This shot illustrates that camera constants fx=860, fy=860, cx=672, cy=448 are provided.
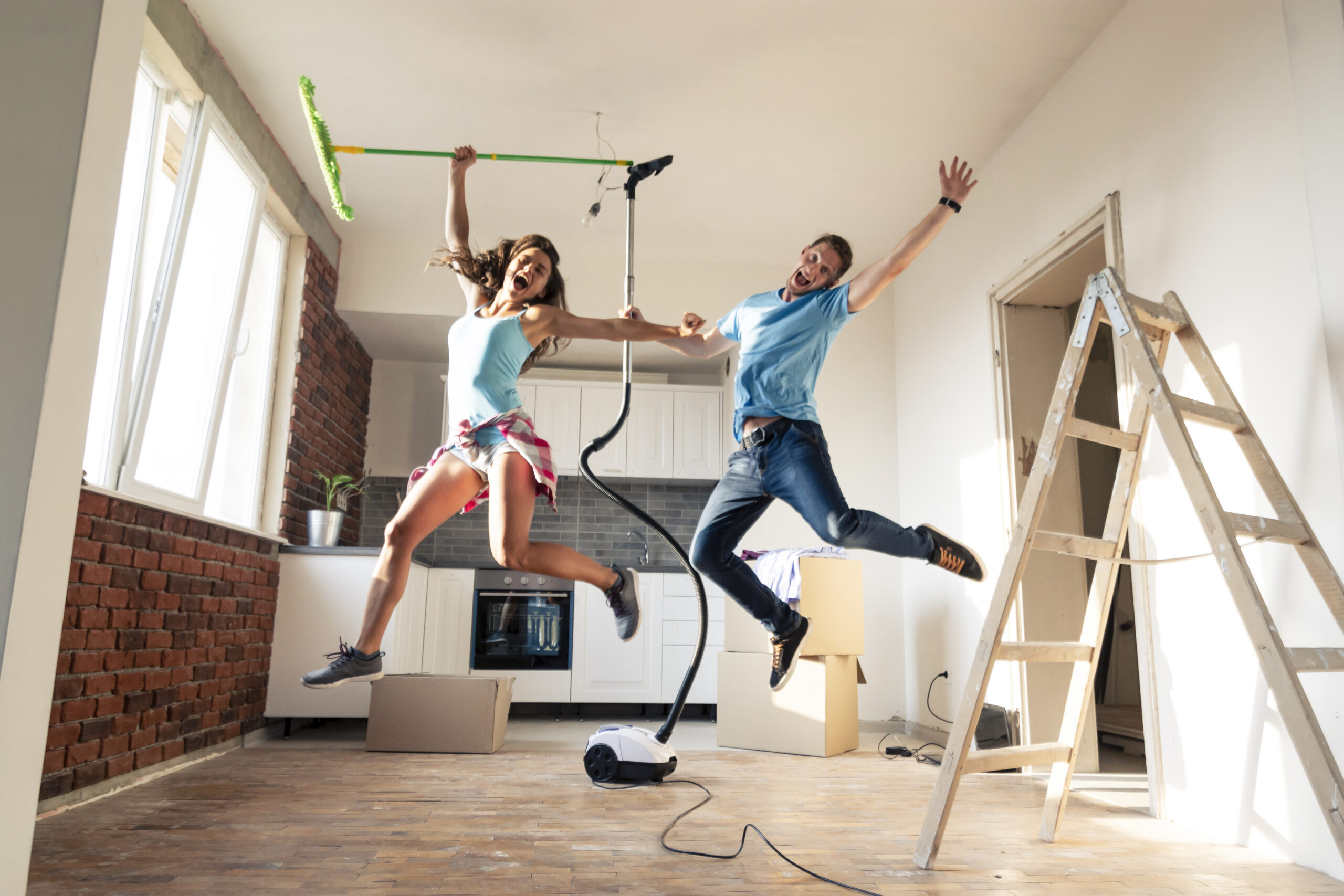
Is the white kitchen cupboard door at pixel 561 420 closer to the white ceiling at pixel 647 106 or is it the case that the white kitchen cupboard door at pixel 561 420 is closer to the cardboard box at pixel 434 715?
the white ceiling at pixel 647 106

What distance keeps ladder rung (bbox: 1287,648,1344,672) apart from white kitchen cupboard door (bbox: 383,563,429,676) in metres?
3.38

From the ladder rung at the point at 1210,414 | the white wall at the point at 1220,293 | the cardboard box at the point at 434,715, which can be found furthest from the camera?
the cardboard box at the point at 434,715

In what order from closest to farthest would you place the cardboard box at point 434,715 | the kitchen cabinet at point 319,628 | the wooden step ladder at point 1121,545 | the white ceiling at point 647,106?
the wooden step ladder at point 1121,545 < the white ceiling at point 647,106 < the cardboard box at point 434,715 < the kitchen cabinet at point 319,628

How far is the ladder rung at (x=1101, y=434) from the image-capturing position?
2.22 m

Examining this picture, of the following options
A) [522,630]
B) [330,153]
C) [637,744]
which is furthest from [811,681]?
[330,153]

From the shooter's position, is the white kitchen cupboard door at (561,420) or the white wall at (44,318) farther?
the white kitchen cupboard door at (561,420)

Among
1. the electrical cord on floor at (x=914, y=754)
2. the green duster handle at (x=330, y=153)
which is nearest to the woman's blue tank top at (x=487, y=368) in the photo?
the green duster handle at (x=330, y=153)

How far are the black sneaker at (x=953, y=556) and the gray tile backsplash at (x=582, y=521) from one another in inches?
128

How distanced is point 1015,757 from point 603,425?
3.78 m

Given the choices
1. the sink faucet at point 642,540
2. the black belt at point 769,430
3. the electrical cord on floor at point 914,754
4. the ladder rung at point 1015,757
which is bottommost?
the electrical cord on floor at point 914,754

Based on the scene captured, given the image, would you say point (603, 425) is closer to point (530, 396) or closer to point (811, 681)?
point (530, 396)

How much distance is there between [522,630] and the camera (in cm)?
512

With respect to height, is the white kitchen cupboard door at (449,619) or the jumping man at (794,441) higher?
the jumping man at (794,441)

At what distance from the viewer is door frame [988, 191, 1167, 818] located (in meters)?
2.82
